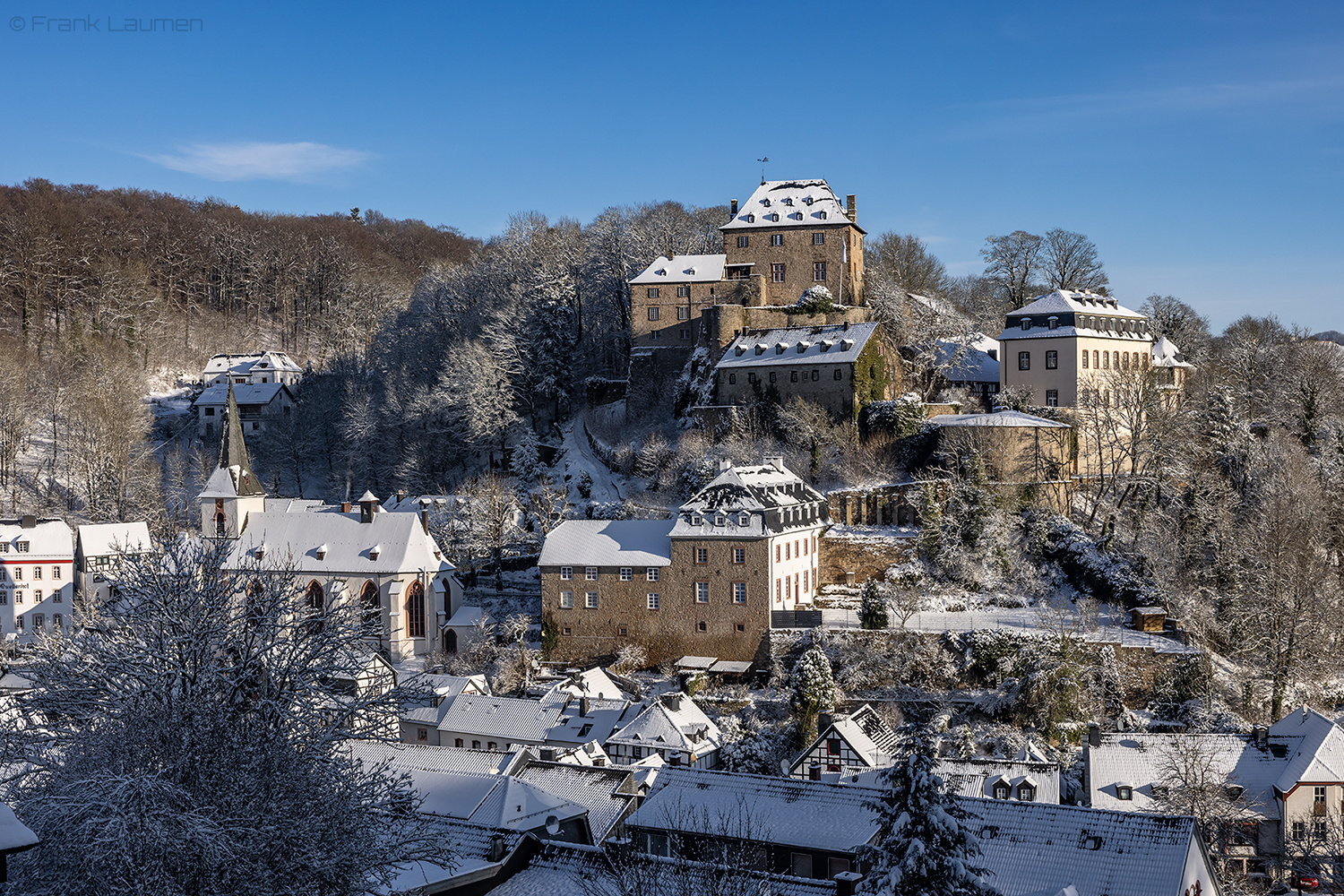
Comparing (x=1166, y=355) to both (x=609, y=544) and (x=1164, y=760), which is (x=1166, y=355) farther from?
(x=1164, y=760)

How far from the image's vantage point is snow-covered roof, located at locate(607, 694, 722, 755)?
116ft

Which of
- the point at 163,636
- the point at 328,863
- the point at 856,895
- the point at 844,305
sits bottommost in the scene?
the point at 856,895

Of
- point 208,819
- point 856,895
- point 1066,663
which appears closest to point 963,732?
point 1066,663

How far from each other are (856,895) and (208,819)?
8.60m

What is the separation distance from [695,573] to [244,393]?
4884 centimetres

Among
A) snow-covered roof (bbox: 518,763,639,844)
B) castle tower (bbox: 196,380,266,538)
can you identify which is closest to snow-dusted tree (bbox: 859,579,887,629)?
snow-covered roof (bbox: 518,763,639,844)

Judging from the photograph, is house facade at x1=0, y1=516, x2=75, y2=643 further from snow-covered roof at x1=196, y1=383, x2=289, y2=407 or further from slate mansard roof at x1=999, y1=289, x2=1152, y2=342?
slate mansard roof at x1=999, y1=289, x2=1152, y2=342

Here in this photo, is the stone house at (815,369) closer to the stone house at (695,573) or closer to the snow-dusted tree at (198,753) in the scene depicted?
the stone house at (695,573)

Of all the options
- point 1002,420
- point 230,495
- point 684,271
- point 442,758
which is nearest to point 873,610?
point 1002,420

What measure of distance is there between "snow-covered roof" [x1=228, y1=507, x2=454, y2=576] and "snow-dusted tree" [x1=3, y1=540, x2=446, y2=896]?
33.7 m

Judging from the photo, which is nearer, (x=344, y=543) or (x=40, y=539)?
(x=344, y=543)

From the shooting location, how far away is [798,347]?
54.4m

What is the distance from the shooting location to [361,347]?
8538 cm

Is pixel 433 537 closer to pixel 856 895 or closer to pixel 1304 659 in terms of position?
pixel 1304 659
